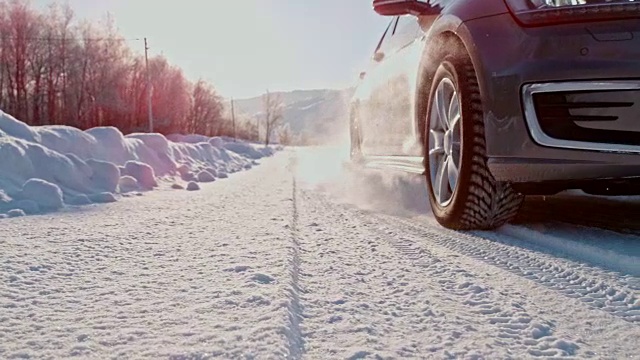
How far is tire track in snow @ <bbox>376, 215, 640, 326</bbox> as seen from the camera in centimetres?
149

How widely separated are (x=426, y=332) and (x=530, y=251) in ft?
3.51

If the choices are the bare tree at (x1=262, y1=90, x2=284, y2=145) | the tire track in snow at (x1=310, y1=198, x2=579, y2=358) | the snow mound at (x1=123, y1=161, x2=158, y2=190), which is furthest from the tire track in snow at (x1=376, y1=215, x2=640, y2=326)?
the bare tree at (x1=262, y1=90, x2=284, y2=145)

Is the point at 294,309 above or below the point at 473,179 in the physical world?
below

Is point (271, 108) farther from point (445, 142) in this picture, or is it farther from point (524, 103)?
point (524, 103)

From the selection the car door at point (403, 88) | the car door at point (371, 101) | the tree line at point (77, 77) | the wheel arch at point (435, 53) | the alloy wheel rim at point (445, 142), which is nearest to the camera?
the wheel arch at point (435, 53)

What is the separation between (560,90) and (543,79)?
0.28 ft

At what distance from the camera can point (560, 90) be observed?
205 cm

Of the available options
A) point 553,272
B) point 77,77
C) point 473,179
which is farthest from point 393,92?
point 77,77

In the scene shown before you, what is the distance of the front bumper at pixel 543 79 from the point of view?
1.96 m

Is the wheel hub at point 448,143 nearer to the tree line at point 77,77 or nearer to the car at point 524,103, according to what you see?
the car at point 524,103

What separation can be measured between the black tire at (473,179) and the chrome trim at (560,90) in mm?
279

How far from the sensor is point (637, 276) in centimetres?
174

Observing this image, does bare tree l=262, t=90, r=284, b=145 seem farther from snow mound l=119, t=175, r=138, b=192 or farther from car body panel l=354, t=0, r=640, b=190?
car body panel l=354, t=0, r=640, b=190

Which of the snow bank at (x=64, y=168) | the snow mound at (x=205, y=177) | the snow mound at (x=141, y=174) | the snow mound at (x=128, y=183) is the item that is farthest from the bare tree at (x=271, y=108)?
the snow mound at (x=128, y=183)
